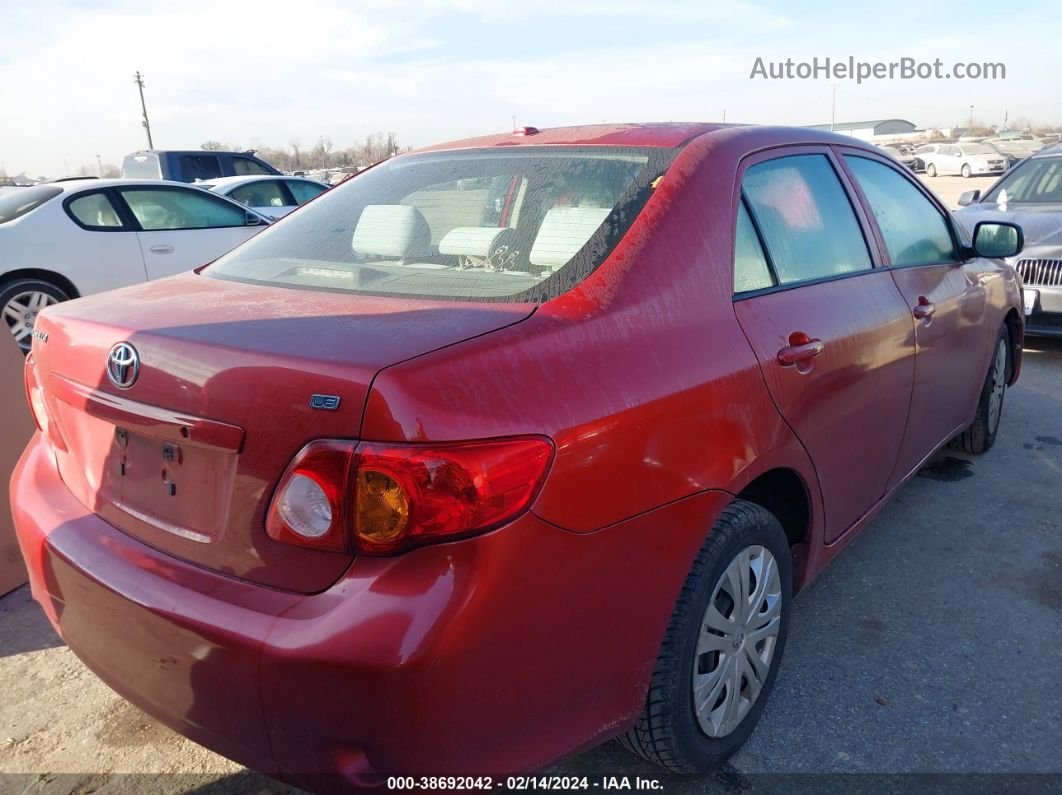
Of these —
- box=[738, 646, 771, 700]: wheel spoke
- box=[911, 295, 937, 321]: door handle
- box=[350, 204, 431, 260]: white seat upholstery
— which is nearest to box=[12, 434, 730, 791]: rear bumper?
box=[738, 646, 771, 700]: wheel spoke

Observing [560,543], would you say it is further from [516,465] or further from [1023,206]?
[1023,206]

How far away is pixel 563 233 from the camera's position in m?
2.17

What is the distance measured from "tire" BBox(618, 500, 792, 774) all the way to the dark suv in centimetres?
1527

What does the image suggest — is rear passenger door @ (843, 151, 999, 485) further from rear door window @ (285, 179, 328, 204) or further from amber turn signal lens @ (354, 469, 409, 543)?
rear door window @ (285, 179, 328, 204)

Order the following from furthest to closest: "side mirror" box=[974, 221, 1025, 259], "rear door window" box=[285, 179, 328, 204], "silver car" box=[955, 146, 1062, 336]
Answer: "rear door window" box=[285, 179, 328, 204]
"silver car" box=[955, 146, 1062, 336]
"side mirror" box=[974, 221, 1025, 259]

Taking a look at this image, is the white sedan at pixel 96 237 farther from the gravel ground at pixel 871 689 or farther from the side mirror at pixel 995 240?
the side mirror at pixel 995 240

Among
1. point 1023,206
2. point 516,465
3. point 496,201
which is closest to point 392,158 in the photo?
point 496,201

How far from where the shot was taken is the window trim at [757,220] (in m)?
2.30

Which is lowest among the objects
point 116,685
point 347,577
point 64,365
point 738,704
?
point 738,704

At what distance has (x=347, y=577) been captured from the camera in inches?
61.6

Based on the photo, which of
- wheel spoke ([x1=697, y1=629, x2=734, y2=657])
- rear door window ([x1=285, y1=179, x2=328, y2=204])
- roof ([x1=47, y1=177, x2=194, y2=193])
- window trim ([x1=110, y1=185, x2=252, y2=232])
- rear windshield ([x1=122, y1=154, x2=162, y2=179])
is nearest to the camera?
wheel spoke ([x1=697, y1=629, x2=734, y2=657])

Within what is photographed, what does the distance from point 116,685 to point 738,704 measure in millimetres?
1535

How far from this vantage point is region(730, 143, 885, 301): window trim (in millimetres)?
2305

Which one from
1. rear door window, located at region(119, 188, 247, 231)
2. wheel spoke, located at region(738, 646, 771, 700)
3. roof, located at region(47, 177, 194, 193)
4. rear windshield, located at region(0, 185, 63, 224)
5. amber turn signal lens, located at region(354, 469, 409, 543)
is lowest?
wheel spoke, located at region(738, 646, 771, 700)
